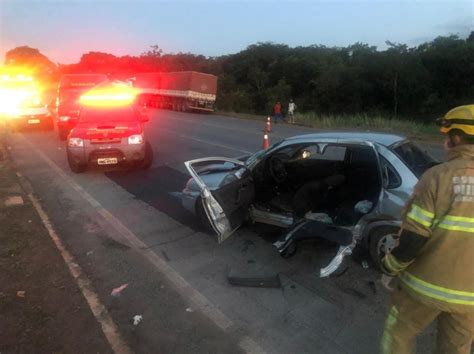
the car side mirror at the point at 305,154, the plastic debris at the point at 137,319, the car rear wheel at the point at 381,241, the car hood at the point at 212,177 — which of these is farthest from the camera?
the car side mirror at the point at 305,154

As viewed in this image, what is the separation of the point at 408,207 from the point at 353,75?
42574 mm

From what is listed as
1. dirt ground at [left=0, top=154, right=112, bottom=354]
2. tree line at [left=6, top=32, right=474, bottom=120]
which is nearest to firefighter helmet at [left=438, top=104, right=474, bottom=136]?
dirt ground at [left=0, top=154, right=112, bottom=354]

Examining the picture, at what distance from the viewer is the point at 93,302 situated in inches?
169

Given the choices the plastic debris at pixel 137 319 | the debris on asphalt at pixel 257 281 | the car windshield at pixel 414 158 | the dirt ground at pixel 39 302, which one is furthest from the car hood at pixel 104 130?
the car windshield at pixel 414 158

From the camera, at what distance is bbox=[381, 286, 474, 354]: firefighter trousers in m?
2.34

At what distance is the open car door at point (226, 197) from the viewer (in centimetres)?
501

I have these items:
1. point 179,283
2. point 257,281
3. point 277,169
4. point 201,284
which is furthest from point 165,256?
point 277,169

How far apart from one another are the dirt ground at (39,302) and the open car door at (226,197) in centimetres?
169

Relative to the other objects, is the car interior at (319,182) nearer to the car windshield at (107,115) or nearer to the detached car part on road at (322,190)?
the detached car part on road at (322,190)

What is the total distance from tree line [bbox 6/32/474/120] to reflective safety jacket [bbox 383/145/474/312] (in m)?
40.1

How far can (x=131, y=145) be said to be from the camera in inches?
391

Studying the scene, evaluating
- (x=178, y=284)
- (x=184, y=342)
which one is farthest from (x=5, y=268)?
(x=184, y=342)

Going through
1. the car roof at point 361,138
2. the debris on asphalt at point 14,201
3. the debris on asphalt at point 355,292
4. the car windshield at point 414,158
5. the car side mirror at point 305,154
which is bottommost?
the debris on asphalt at point 14,201

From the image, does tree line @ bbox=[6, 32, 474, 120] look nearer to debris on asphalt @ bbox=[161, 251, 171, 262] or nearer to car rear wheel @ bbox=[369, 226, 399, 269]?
debris on asphalt @ bbox=[161, 251, 171, 262]
